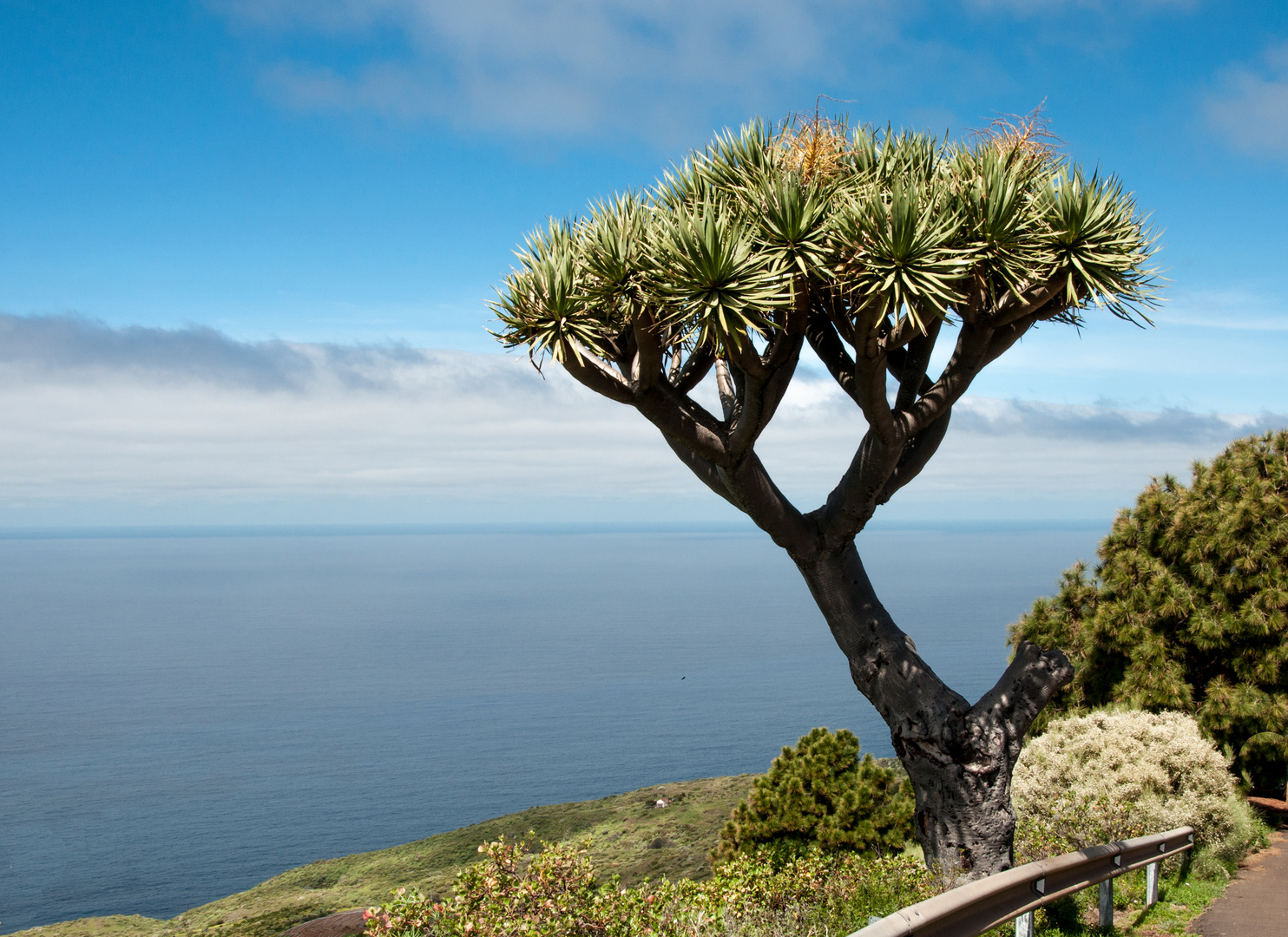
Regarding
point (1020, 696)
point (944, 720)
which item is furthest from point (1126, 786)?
point (944, 720)

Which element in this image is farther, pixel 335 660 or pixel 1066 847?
pixel 335 660

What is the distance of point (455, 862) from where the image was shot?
3759 cm

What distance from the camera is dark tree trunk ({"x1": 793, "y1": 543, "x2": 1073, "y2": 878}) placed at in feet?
27.4

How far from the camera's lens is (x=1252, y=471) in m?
17.3

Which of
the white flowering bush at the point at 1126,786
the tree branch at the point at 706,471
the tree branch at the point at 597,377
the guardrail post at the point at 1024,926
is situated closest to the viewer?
the guardrail post at the point at 1024,926

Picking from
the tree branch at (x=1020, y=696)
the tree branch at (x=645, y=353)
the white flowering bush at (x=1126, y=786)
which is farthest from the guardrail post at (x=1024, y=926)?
the tree branch at (x=645, y=353)

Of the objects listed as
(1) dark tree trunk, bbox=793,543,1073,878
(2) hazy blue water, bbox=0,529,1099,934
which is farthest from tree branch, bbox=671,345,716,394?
(2) hazy blue water, bbox=0,529,1099,934

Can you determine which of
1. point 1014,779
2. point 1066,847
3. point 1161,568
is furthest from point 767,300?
point 1161,568

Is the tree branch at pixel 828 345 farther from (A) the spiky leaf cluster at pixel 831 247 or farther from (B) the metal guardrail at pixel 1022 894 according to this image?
(B) the metal guardrail at pixel 1022 894

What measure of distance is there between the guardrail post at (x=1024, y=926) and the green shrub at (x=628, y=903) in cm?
105

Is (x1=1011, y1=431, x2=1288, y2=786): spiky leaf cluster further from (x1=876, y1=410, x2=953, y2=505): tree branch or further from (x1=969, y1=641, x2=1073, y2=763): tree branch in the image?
(x1=876, y1=410, x2=953, y2=505): tree branch

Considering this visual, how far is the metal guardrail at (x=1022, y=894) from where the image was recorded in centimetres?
459

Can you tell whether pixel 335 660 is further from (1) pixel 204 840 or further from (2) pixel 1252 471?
(2) pixel 1252 471

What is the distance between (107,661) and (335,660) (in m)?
32.2
